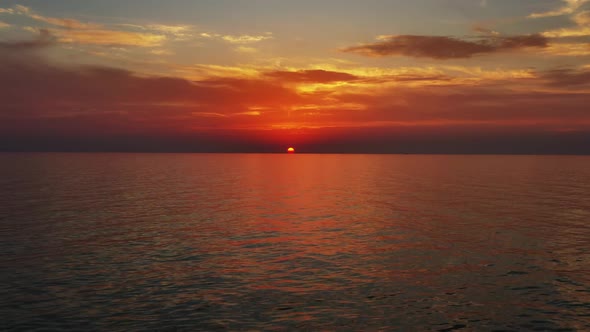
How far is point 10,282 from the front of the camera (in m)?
22.5

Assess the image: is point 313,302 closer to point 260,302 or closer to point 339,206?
point 260,302

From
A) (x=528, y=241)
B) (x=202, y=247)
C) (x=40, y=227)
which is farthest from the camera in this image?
(x=40, y=227)

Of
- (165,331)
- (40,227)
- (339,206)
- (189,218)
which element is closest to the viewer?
(165,331)

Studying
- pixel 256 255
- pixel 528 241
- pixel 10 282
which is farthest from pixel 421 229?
pixel 10 282

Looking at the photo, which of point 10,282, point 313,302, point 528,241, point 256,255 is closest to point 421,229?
point 528,241

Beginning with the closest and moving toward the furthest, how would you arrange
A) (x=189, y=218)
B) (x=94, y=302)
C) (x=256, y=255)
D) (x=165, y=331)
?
(x=165, y=331) < (x=94, y=302) < (x=256, y=255) < (x=189, y=218)

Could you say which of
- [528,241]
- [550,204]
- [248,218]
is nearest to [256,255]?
[248,218]

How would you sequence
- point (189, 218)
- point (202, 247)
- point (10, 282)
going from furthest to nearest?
point (189, 218) → point (202, 247) → point (10, 282)

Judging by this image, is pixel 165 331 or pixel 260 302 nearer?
pixel 165 331

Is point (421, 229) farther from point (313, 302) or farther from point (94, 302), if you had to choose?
point (94, 302)

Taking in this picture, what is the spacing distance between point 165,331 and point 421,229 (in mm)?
28112

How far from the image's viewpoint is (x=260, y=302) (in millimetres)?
20328

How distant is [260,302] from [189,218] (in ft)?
86.9

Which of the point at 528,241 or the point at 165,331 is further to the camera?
the point at 528,241
